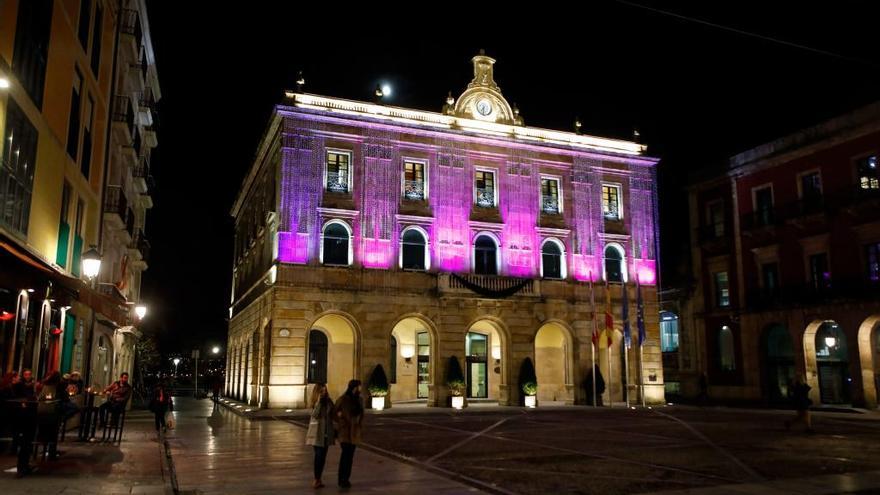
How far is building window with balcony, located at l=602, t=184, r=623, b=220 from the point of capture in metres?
39.6

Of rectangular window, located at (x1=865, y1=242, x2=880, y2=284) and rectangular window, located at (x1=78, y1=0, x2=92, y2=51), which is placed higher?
rectangular window, located at (x1=78, y1=0, x2=92, y2=51)

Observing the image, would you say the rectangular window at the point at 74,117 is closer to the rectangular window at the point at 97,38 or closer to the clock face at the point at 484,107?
the rectangular window at the point at 97,38

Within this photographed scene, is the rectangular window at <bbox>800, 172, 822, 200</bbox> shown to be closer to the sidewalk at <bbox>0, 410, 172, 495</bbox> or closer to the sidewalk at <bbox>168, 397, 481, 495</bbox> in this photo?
the sidewalk at <bbox>168, 397, 481, 495</bbox>

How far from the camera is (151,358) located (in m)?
65.9

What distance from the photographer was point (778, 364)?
38.1 meters

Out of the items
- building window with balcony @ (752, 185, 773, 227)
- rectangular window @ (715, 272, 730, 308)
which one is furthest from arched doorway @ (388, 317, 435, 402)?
building window with balcony @ (752, 185, 773, 227)

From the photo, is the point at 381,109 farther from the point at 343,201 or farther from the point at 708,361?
the point at 708,361

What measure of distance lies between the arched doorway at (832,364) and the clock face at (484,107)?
21105 millimetres

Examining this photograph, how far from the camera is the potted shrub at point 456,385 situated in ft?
109

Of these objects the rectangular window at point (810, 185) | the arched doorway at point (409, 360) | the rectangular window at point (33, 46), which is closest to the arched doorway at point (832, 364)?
the rectangular window at point (810, 185)

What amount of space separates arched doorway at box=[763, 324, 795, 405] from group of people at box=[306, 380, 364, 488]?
3298 centimetres

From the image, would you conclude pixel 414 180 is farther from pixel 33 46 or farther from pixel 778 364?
pixel 778 364

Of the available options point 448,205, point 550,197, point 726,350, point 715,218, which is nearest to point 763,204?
Answer: point 715,218

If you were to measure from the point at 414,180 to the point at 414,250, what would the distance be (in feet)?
12.2
